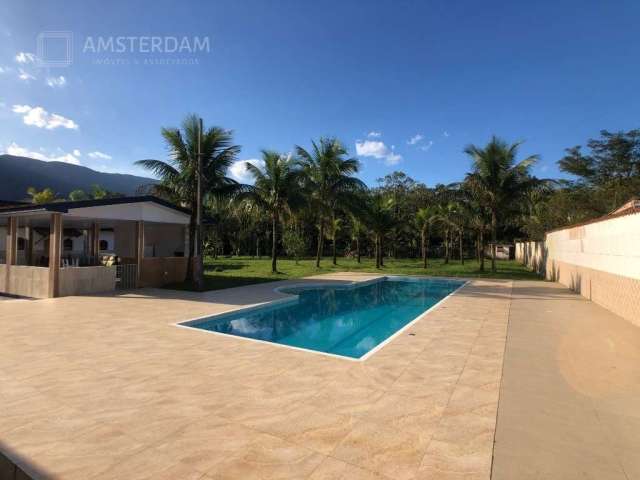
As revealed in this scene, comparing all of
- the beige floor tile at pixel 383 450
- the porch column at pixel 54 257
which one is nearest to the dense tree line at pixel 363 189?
the porch column at pixel 54 257

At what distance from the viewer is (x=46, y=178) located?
3765 inches

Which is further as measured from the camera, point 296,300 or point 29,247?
point 29,247

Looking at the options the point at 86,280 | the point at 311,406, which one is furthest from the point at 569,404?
the point at 86,280

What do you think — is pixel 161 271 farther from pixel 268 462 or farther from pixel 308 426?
pixel 268 462

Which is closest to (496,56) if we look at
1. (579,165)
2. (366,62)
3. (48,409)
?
(366,62)

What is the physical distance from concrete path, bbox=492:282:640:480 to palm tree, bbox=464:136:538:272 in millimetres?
13647

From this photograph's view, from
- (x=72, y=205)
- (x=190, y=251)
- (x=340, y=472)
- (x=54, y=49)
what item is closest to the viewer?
(x=340, y=472)

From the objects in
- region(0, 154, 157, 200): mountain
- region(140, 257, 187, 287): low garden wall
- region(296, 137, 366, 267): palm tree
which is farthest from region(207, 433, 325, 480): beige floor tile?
region(0, 154, 157, 200): mountain

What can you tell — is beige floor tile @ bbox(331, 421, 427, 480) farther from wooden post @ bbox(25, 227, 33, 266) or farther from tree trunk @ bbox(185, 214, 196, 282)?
wooden post @ bbox(25, 227, 33, 266)

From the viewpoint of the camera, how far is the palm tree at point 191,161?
46.1 ft

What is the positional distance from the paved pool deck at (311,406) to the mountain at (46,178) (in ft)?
232

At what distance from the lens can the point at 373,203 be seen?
24.6 m

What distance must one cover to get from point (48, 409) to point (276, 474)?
2.63 metres

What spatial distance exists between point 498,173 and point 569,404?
59.8ft
